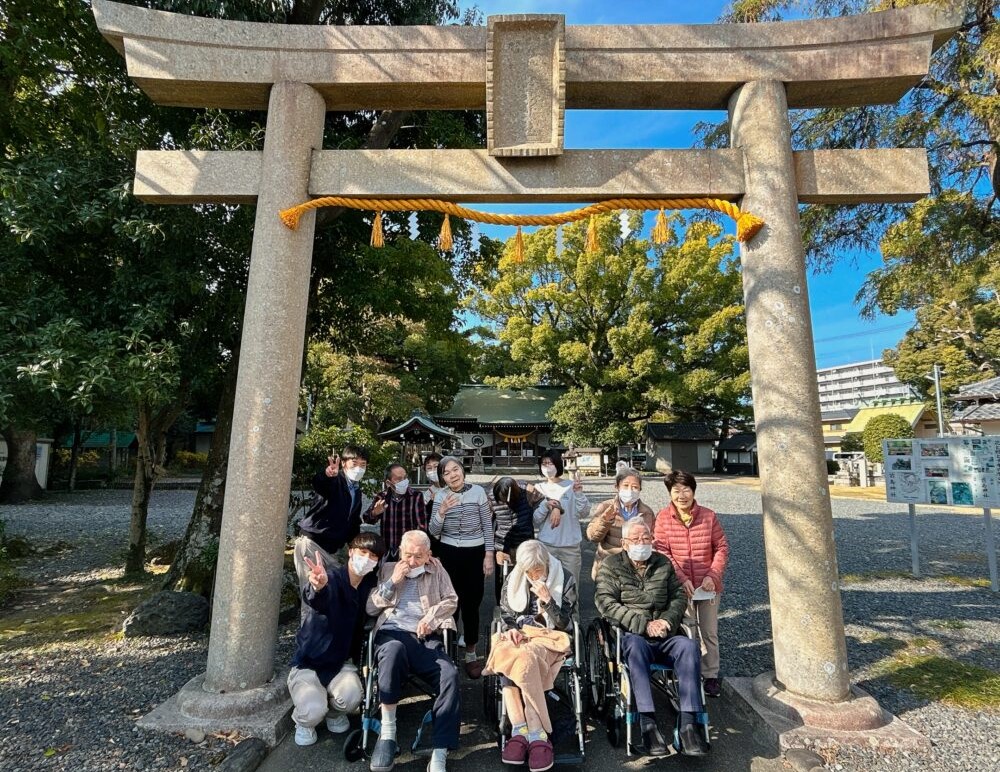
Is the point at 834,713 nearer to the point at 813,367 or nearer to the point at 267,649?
the point at 813,367

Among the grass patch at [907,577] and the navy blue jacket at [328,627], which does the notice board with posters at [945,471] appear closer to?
the grass patch at [907,577]

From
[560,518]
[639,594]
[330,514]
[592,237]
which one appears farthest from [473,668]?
[592,237]

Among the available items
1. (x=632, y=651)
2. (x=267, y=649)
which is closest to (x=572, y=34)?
(x=632, y=651)

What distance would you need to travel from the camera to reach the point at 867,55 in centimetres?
381

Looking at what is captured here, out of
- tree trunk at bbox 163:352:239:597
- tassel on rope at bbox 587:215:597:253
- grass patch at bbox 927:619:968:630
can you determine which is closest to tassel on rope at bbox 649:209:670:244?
tassel on rope at bbox 587:215:597:253

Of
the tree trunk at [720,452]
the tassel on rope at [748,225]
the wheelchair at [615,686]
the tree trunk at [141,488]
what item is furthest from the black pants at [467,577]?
the tree trunk at [720,452]

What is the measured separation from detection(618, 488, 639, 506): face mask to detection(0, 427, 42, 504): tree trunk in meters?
17.9

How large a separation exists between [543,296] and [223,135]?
20326 millimetres

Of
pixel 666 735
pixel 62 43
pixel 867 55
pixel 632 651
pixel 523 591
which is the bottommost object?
pixel 666 735

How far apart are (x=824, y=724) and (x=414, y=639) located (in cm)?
244

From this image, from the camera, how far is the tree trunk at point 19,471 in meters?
15.4

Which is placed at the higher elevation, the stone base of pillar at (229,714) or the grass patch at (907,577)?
the grass patch at (907,577)

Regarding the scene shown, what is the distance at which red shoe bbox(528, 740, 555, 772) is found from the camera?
281 cm

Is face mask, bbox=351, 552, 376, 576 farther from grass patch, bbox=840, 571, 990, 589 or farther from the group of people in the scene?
grass patch, bbox=840, 571, 990, 589
